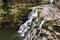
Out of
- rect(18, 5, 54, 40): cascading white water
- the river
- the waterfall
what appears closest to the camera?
the waterfall

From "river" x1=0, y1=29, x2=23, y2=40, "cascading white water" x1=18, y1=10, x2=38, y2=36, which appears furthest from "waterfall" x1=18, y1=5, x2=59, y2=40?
"river" x1=0, y1=29, x2=23, y2=40

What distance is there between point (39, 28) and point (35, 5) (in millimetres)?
4742

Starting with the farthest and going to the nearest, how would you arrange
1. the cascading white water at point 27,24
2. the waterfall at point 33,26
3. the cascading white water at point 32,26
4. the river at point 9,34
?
1. the cascading white water at point 27,24
2. the river at point 9,34
3. the cascading white water at point 32,26
4. the waterfall at point 33,26

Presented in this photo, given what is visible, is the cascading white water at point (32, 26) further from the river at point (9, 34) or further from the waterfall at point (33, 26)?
the river at point (9, 34)

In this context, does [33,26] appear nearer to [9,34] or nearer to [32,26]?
[32,26]

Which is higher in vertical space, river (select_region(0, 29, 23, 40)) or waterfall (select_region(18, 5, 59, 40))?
waterfall (select_region(18, 5, 59, 40))

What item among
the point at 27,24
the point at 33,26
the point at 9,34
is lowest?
the point at 9,34

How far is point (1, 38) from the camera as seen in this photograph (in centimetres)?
1192

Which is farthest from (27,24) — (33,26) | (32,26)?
(33,26)

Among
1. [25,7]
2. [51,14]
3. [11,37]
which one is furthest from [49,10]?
[11,37]

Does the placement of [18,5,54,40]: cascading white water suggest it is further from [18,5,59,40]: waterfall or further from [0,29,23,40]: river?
[0,29,23,40]: river

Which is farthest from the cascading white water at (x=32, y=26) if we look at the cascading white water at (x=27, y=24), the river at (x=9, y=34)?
the river at (x=9, y=34)

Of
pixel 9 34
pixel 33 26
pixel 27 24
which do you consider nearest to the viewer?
pixel 33 26

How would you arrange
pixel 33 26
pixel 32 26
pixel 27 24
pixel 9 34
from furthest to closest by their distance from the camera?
pixel 27 24 < pixel 9 34 < pixel 32 26 < pixel 33 26
